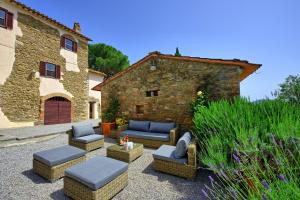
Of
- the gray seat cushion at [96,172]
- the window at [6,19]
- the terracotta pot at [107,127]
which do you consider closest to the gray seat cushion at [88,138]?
the terracotta pot at [107,127]

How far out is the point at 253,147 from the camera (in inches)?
93.9

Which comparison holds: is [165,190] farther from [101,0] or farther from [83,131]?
[101,0]

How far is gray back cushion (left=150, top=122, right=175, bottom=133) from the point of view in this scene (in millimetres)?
6199

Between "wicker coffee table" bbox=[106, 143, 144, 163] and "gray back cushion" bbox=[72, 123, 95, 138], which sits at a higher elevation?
"gray back cushion" bbox=[72, 123, 95, 138]

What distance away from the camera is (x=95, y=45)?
20.8m

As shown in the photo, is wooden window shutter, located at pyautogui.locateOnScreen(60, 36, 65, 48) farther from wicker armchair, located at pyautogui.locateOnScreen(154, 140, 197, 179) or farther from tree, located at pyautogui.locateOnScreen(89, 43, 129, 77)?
wicker armchair, located at pyautogui.locateOnScreen(154, 140, 197, 179)

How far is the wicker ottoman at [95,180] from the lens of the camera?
256 cm

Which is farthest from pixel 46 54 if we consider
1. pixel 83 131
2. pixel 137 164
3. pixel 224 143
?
pixel 224 143

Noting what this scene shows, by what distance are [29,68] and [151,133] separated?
10.4m

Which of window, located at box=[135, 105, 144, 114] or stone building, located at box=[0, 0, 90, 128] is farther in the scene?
stone building, located at box=[0, 0, 90, 128]

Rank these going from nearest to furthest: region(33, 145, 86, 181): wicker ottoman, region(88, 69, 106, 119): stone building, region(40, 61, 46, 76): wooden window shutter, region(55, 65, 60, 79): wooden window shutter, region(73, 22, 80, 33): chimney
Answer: region(33, 145, 86, 181): wicker ottoman < region(40, 61, 46, 76): wooden window shutter < region(55, 65, 60, 79): wooden window shutter < region(73, 22, 80, 33): chimney < region(88, 69, 106, 119): stone building

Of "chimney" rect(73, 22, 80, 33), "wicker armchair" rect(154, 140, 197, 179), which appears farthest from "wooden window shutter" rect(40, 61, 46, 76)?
"wicker armchair" rect(154, 140, 197, 179)

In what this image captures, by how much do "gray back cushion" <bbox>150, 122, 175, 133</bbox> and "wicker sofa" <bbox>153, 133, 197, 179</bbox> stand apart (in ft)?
7.31

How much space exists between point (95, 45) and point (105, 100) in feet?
49.8
